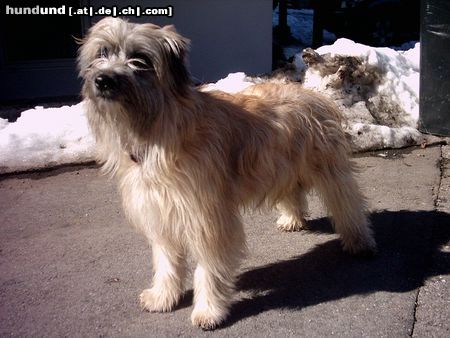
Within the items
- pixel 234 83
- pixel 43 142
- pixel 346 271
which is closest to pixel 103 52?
pixel 346 271

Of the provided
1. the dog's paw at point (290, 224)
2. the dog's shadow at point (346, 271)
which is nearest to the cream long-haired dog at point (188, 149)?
the dog's shadow at point (346, 271)

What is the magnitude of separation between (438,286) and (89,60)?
115 inches

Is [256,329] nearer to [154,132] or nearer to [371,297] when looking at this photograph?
[371,297]

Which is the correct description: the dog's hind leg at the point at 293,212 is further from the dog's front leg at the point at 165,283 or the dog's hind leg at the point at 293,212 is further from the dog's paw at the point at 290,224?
the dog's front leg at the point at 165,283

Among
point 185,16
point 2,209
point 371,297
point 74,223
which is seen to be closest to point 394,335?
point 371,297

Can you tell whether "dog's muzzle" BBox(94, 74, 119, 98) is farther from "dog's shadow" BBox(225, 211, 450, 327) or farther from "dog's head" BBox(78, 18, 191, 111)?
"dog's shadow" BBox(225, 211, 450, 327)

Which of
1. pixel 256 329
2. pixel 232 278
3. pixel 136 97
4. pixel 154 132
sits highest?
pixel 136 97

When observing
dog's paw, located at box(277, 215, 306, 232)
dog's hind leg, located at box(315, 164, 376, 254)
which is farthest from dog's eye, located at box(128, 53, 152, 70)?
dog's paw, located at box(277, 215, 306, 232)

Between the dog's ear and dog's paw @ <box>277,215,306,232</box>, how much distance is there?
2.24 meters

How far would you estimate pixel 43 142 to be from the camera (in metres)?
7.30

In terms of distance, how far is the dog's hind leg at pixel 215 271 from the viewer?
375 centimetres

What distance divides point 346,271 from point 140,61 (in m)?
2.40

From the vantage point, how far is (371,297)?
420 cm

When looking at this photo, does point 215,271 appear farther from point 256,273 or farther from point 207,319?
point 256,273
